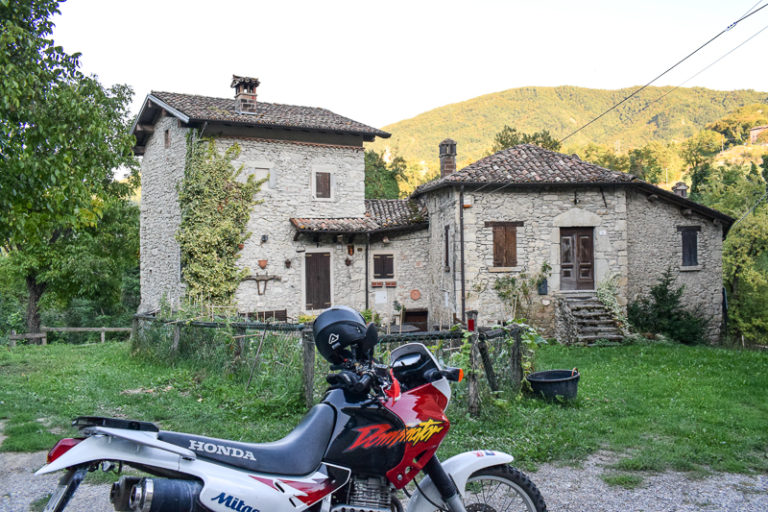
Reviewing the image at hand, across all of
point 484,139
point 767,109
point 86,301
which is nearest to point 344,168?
point 86,301

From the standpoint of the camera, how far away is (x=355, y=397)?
8.98 ft

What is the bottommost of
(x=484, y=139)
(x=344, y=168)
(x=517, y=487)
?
(x=517, y=487)

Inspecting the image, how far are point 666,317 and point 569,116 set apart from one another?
90690 mm

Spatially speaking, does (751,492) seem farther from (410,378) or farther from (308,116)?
(308,116)

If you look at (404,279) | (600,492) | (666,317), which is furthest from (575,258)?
(600,492)

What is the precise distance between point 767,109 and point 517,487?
9192 cm

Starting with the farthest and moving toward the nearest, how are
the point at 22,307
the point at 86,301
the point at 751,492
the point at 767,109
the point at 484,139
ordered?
the point at 484,139 < the point at 767,109 < the point at 22,307 < the point at 86,301 < the point at 751,492

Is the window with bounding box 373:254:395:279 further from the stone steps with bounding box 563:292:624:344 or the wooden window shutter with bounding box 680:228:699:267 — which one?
the wooden window shutter with bounding box 680:228:699:267

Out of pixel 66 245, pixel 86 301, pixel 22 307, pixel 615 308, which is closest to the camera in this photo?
pixel 615 308

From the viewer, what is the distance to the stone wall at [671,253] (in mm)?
16531

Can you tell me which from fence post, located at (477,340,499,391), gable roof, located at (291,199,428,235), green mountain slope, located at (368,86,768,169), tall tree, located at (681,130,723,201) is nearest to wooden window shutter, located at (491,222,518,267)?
gable roof, located at (291,199,428,235)

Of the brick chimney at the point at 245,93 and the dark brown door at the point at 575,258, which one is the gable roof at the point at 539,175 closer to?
the dark brown door at the point at 575,258

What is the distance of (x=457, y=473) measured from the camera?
2.99m

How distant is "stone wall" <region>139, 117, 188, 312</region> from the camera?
16.4 meters
